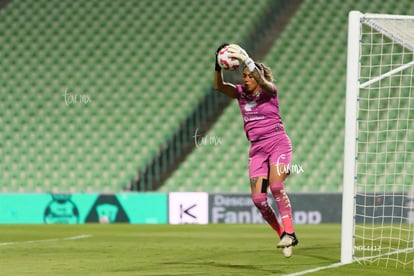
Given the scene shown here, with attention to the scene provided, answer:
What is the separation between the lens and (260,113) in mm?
9172

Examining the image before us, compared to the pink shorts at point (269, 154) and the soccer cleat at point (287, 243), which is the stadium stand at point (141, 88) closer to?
the pink shorts at point (269, 154)

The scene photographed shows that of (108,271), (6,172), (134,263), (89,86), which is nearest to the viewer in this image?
(108,271)

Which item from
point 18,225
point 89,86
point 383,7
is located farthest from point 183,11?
point 18,225

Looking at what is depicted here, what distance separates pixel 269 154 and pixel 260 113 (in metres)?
0.42

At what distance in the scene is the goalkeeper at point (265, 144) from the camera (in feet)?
29.8

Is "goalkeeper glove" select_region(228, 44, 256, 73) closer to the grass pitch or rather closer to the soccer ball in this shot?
the soccer ball

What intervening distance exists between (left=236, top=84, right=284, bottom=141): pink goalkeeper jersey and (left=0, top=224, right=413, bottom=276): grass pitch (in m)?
1.29

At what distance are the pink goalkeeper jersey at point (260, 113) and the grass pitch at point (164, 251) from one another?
129 cm

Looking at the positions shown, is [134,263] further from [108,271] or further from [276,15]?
[276,15]

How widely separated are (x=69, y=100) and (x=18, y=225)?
448cm

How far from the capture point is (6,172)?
20.2m

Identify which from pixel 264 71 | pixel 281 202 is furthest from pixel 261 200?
pixel 264 71

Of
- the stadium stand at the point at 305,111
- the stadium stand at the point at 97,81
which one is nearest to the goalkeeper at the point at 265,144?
the stadium stand at the point at 305,111

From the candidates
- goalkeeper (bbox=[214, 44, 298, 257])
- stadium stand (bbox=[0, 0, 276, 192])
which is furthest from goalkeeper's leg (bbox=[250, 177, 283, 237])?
stadium stand (bbox=[0, 0, 276, 192])
